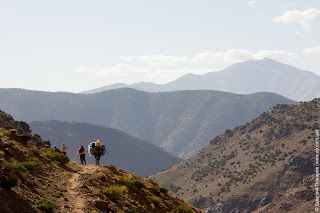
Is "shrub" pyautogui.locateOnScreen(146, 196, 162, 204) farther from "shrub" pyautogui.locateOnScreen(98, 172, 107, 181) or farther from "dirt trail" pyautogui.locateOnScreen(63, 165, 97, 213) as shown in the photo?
"dirt trail" pyautogui.locateOnScreen(63, 165, 97, 213)

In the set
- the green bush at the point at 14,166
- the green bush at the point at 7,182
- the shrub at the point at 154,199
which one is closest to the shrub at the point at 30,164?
the green bush at the point at 14,166

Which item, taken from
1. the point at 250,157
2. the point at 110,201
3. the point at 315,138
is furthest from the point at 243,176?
the point at 110,201

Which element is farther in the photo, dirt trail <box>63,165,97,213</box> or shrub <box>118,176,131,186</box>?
shrub <box>118,176,131,186</box>

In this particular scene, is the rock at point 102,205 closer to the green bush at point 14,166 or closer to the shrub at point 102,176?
the green bush at point 14,166

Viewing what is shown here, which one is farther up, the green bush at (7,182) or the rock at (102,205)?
the green bush at (7,182)

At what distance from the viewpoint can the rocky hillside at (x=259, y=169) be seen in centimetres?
11631

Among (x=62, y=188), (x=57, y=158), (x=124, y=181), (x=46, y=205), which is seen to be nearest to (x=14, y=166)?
(x=62, y=188)

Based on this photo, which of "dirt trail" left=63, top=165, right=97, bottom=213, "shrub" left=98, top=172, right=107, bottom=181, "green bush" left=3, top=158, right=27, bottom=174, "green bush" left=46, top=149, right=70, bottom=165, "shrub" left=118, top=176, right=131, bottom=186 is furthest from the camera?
"green bush" left=46, top=149, right=70, bottom=165

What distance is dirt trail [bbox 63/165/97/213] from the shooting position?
1802 centimetres

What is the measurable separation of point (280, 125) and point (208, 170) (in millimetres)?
33754

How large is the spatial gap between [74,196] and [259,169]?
118 meters

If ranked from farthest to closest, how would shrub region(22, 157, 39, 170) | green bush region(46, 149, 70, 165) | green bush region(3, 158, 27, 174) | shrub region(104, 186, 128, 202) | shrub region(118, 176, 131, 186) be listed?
green bush region(46, 149, 70, 165), shrub region(118, 176, 131, 186), shrub region(104, 186, 128, 202), shrub region(22, 157, 39, 170), green bush region(3, 158, 27, 174)

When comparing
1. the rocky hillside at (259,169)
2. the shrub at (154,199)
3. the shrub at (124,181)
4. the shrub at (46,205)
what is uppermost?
the shrub at (46,205)

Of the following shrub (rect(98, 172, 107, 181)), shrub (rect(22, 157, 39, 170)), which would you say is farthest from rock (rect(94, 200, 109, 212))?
shrub (rect(22, 157, 39, 170))
